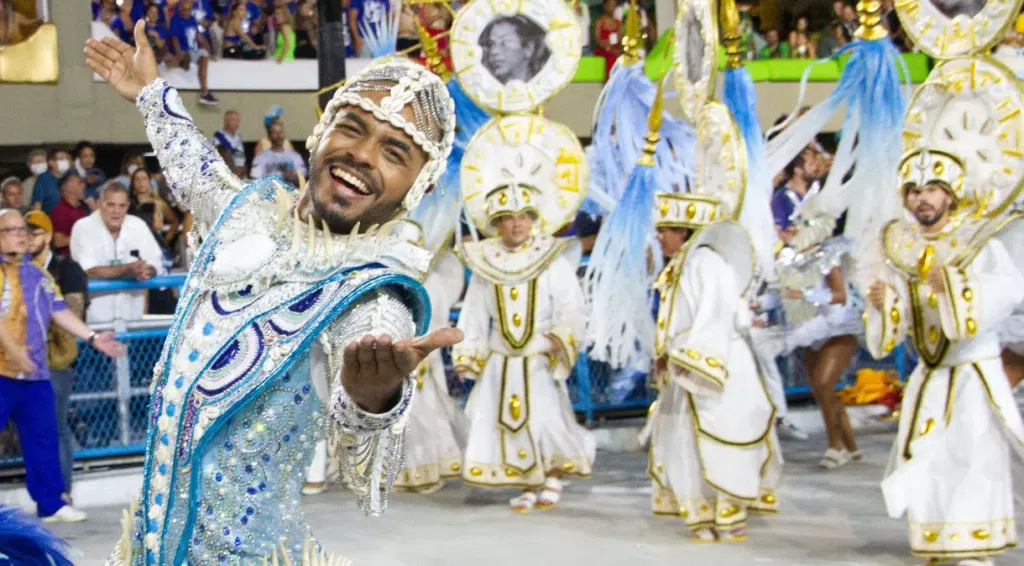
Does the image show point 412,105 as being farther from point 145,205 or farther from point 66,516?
point 145,205

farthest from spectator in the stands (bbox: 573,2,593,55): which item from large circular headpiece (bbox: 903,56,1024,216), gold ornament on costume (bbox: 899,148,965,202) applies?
gold ornament on costume (bbox: 899,148,965,202)

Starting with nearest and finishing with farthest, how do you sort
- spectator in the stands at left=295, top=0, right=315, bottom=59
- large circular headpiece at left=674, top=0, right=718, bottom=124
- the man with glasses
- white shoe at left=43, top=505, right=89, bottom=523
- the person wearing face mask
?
the man with glasses → large circular headpiece at left=674, top=0, right=718, bottom=124 → white shoe at left=43, top=505, right=89, bottom=523 → the person wearing face mask → spectator in the stands at left=295, top=0, right=315, bottom=59

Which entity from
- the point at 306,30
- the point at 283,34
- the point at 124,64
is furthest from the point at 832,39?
the point at 124,64

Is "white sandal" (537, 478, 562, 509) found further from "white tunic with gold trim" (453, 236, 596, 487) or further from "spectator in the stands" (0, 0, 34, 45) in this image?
"spectator in the stands" (0, 0, 34, 45)

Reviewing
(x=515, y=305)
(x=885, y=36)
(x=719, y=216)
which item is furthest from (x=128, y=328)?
(x=885, y=36)

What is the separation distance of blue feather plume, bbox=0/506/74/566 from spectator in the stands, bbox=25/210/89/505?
16.6 ft

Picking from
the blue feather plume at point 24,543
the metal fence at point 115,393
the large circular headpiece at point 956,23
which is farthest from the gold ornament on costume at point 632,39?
the blue feather plume at point 24,543

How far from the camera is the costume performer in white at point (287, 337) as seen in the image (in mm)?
2229

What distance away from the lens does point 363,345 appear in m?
1.96

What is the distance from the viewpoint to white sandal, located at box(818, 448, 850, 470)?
8.47 metres

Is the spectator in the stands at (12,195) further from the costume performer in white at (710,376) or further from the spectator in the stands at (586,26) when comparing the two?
the spectator in the stands at (586,26)

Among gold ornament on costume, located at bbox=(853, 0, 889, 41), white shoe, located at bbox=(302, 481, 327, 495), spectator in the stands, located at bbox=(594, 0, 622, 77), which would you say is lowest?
white shoe, located at bbox=(302, 481, 327, 495)

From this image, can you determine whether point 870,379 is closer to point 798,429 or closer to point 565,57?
point 798,429

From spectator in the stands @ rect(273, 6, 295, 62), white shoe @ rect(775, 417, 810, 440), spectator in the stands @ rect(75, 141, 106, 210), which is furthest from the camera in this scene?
spectator in the stands @ rect(273, 6, 295, 62)
